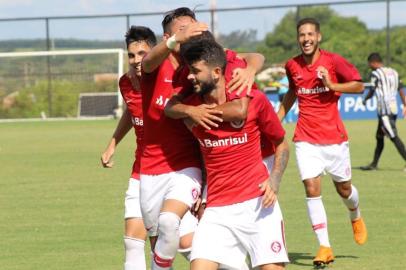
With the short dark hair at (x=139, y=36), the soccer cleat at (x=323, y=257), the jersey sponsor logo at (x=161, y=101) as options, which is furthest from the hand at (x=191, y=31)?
the soccer cleat at (x=323, y=257)

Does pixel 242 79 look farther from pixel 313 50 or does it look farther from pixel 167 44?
Result: pixel 313 50

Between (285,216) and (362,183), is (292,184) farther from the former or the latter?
(285,216)

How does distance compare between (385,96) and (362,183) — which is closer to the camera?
(362,183)

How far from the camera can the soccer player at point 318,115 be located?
35.5ft

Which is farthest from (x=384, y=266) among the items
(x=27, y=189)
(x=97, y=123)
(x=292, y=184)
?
(x=97, y=123)

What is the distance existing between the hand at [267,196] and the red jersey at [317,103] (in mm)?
4110

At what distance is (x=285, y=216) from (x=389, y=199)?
218 cm

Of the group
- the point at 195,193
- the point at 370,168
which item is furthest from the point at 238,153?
the point at 370,168

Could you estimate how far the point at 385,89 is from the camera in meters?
20.4

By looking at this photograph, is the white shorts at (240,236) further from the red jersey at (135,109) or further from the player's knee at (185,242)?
the red jersey at (135,109)

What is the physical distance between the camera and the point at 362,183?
16969mm

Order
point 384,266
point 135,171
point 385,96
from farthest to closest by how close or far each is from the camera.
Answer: point 385,96 → point 384,266 → point 135,171

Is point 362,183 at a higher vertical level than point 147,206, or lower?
lower

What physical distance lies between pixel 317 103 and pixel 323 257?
6.05 ft
